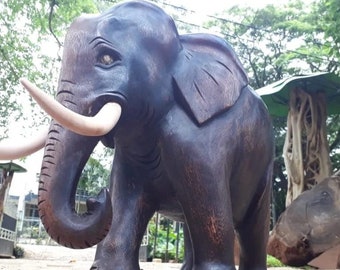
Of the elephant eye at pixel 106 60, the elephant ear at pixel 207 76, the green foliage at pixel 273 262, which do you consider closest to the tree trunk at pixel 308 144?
the green foliage at pixel 273 262

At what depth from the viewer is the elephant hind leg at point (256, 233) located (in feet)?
3.77

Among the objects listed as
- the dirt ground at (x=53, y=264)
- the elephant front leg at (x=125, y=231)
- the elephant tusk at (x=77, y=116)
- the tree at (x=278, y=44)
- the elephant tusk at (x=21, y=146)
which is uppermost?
the tree at (x=278, y=44)

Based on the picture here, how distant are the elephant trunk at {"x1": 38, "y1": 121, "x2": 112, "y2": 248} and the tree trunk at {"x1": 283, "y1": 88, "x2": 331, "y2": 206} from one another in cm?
368

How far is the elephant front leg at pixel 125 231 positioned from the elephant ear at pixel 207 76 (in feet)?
0.73

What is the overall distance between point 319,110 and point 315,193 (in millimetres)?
1042

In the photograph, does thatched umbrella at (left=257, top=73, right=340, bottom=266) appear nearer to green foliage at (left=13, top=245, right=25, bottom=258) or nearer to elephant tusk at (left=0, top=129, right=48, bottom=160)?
elephant tusk at (left=0, top=129, right=48, bottom=160)

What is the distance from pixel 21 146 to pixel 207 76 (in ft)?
1.36

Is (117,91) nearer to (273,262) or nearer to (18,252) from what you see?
(273,262)

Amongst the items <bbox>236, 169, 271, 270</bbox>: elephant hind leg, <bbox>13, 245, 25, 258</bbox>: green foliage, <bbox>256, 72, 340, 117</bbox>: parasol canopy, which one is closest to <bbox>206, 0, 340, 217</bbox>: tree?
<bbox>256, 72, 340, 117</bbox>: parasol canopy

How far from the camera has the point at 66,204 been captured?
0.80 metres

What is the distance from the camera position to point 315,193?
363 cm

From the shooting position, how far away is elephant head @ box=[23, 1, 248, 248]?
2.63ft

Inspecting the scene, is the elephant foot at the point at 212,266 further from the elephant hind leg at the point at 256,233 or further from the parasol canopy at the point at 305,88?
the parasol canopy at the point at 305,88

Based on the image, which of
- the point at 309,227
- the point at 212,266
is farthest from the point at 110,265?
the point at 309,227
